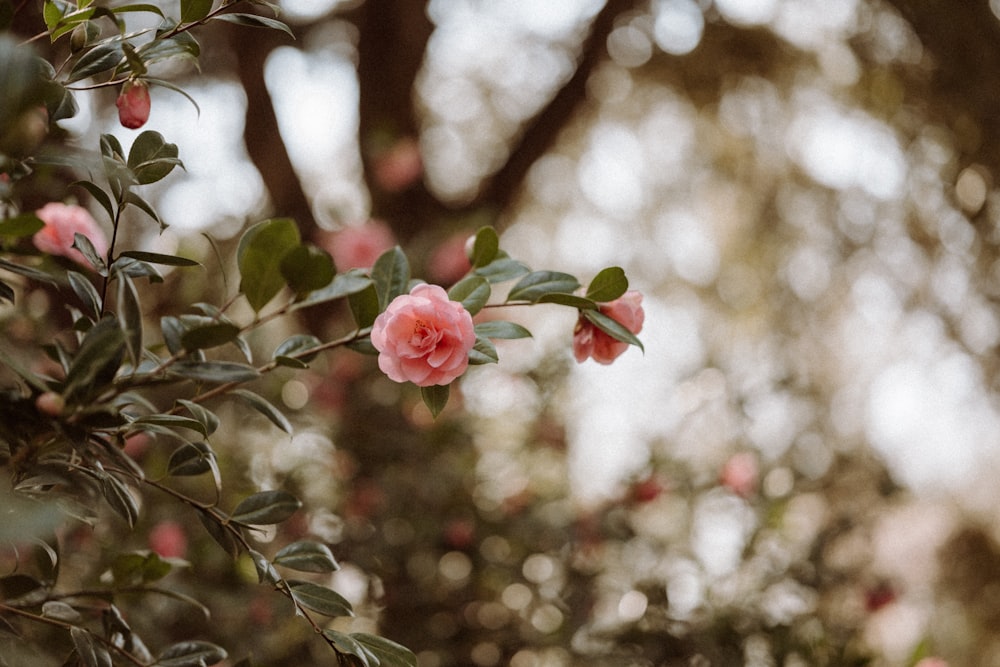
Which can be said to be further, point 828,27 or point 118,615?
point 828,27

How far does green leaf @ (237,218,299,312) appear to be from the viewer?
0.45 metres

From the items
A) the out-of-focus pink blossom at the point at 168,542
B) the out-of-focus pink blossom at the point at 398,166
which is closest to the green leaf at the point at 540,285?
the out-of-focus pink blossom at the point at 168,542

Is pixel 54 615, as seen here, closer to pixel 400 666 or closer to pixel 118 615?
pixel 118 615

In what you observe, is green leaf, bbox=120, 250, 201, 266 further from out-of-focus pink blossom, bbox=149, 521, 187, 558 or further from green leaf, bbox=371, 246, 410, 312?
out-of-focus pink blossom, bbox=149, 521, 187, 558

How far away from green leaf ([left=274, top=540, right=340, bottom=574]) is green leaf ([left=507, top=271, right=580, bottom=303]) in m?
0.24

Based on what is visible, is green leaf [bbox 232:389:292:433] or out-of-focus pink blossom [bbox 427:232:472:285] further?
out-of-focus pink blossom [bbox 427:232:472:285]

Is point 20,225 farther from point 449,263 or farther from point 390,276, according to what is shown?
point 449,263

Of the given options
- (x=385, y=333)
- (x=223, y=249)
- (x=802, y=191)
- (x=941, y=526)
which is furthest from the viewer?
(x=941, y=526)

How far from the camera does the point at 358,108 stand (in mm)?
2287

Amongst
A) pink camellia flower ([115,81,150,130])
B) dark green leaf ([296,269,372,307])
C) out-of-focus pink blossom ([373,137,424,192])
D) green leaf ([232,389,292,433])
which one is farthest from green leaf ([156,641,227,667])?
out-of-focus pink blossom ([373,137,424,192])

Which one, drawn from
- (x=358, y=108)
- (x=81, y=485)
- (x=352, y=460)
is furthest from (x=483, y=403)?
(x=81, y=485)

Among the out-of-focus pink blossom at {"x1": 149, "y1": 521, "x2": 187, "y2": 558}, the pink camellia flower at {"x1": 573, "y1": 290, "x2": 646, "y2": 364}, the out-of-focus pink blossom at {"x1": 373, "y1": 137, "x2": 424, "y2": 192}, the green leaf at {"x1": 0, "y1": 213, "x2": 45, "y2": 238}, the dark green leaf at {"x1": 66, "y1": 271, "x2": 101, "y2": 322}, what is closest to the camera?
the green leaf at {"x1": 0, "y1": 213, "x2": 45, "y2": 238}

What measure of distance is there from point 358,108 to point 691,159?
1.25 metres

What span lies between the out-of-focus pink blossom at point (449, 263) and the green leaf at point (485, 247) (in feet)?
3.79
